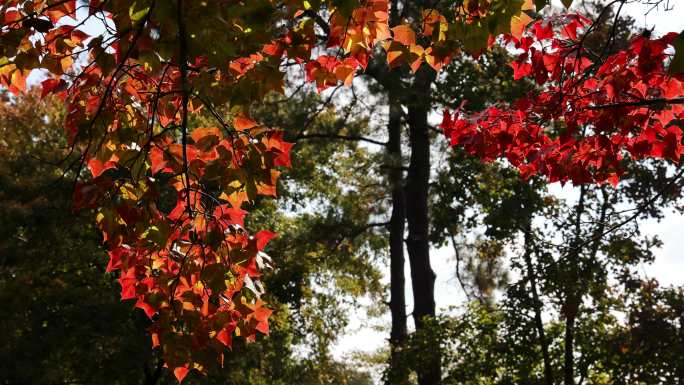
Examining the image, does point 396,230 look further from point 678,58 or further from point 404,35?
point 678,58

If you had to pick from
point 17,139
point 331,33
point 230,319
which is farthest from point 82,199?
point 17,139

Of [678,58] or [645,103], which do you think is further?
[645,103]

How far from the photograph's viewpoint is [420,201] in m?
13.1

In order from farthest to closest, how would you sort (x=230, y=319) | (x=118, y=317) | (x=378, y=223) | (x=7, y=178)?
(x=378, y=223) < (x=7, y=178) < (x=118, y=317) < (x=230, y=319)

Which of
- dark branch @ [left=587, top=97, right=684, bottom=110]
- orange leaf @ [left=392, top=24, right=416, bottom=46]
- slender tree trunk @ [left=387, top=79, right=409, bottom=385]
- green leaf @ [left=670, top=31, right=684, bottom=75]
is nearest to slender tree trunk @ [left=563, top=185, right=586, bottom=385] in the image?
slender tree trunk @ [left=387, top=79, right=409, bottom=385]

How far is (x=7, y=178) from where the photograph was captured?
37.9 ft

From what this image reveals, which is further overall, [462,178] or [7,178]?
[462,178]

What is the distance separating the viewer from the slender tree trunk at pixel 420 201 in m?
11.5

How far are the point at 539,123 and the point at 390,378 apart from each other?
588 centimetres

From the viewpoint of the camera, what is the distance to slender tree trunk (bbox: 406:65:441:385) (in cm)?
1154

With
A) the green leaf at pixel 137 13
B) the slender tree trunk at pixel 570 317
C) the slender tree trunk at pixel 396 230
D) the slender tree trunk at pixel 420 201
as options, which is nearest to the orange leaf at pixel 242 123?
the green leaf at pixel 137 13

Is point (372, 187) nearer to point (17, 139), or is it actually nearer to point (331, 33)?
point (17, 139)

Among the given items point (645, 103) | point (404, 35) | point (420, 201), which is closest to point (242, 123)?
point (404, 35)

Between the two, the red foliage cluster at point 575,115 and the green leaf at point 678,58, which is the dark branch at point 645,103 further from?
the green leaf at point 678,58
